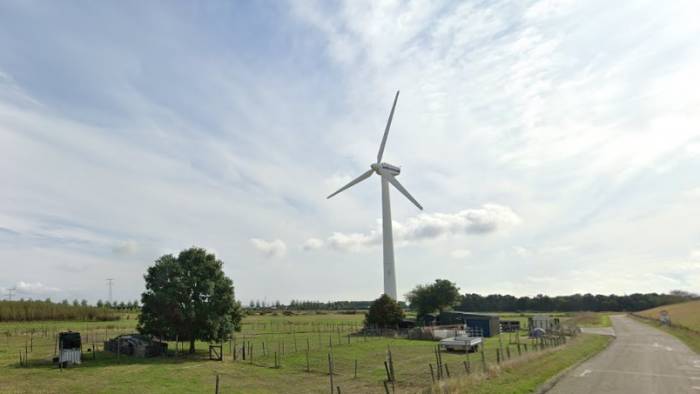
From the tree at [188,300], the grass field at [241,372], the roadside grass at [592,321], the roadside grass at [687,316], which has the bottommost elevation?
the roadside grass at [592,321]

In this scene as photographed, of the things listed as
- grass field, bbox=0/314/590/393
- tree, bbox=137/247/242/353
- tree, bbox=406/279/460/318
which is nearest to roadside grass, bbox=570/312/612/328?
tree, bbox=406/279/460/318

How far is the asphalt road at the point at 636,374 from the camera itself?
81.8ft

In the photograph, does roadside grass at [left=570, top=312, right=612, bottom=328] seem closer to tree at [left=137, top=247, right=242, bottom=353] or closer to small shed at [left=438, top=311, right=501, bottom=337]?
small shed at [left=438, top=311, right=501, bottom=337]

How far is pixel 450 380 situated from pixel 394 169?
71.9 m

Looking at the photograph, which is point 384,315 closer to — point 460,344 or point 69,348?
point 460,344

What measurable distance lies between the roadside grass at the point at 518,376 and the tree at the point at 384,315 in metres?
37.0

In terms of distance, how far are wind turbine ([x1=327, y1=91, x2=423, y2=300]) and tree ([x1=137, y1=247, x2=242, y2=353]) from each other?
4075cm

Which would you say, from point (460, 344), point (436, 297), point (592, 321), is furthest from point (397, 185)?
point (592, 321)

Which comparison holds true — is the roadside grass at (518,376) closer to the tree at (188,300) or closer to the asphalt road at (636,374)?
the asphalt road at (636,374)

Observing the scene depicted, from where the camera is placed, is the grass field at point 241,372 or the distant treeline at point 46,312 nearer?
the grass field at point 241,372

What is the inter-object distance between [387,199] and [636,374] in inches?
2475

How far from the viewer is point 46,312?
380ft

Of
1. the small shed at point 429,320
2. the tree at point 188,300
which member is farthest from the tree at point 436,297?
the tree at point 188,300

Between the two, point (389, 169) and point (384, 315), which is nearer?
point (384, 315)
